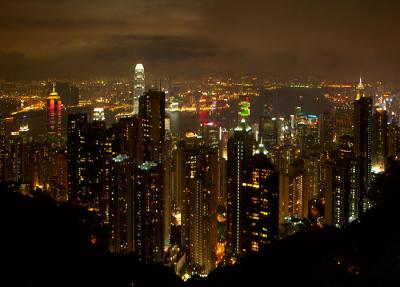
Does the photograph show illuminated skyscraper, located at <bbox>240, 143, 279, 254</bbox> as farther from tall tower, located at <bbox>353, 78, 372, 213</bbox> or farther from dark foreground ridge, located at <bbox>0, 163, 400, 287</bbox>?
dark foreground ridge, located at <bbox>0, 163, 400, 287</bbox>

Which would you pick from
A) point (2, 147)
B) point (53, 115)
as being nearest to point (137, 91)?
point (53, 115)

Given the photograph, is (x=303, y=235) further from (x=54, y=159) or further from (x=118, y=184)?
(x=54, y=159)

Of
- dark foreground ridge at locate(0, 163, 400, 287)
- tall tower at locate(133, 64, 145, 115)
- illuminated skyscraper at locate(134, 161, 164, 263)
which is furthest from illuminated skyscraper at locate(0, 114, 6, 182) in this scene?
dark foreground ridge at locate(0, 163, 400, 287)

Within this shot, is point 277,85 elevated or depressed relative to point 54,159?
elevated

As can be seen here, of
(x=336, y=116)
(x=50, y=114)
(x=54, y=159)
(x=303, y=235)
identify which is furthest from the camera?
(x=336, y=116)

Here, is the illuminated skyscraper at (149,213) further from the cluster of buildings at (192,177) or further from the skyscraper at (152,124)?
the skyscraper at (152,124)

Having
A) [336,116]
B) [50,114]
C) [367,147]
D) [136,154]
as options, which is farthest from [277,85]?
[50,114]
